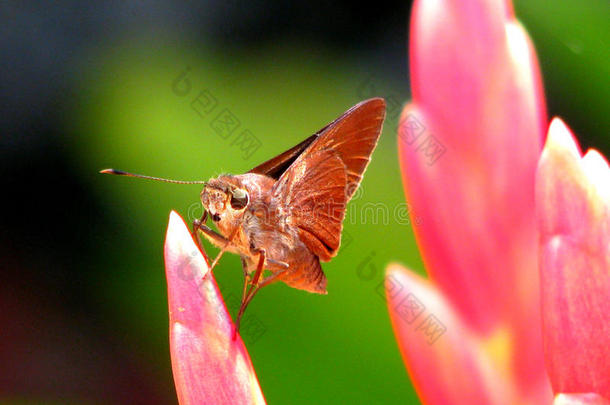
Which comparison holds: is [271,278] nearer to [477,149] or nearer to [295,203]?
[295,203]

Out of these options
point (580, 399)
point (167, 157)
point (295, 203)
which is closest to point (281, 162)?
point (295, 203)

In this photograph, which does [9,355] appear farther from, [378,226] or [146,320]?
[378,226]

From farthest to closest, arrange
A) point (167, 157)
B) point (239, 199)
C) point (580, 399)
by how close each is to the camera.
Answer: point (167, 157) → point (239, 199) → point (580, 399)

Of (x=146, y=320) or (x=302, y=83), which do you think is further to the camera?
(x=302, y=83)

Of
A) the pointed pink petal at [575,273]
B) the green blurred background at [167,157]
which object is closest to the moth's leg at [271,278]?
the pointed pink petal at [575,273]

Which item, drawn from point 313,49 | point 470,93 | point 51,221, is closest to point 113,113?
point 51,221
